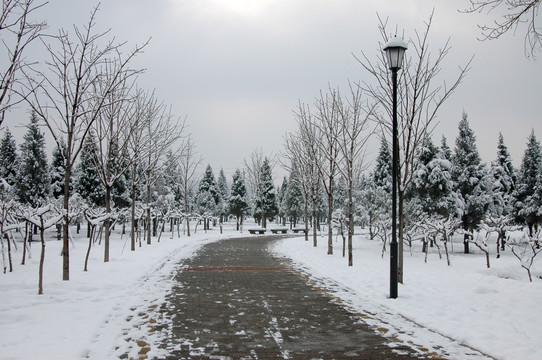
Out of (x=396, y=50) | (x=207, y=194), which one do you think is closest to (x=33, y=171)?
(x=207, y=194)

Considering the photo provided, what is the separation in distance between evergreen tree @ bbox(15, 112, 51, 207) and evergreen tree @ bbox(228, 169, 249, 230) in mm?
30114

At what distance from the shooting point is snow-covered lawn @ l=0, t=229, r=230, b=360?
556 centimetres

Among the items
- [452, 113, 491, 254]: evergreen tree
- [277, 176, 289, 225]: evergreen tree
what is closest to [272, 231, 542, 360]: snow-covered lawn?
[452, 113, 491, 254]: evergreen tree

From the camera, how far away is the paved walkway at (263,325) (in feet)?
18.0

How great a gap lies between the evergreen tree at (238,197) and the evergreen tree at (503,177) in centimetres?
3630

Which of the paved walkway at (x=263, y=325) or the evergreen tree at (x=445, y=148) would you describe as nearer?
the paved walkway at (x=263, y=325)

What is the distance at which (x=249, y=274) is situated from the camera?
43.8ft

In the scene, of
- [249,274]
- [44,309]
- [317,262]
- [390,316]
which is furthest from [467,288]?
[44,309]

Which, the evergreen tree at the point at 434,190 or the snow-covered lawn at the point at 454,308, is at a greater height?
the evergreen tree at the point at 434,190

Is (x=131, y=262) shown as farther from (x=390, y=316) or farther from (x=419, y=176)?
(x=419, y=176)

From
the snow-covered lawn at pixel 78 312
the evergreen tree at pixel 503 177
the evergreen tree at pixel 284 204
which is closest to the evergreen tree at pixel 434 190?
the evergreen tree at pixel 503 177

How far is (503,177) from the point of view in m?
48.9

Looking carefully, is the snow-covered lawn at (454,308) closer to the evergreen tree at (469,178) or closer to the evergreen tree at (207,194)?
the evergreen tree at (469,178)

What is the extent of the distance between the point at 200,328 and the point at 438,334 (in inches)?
139
